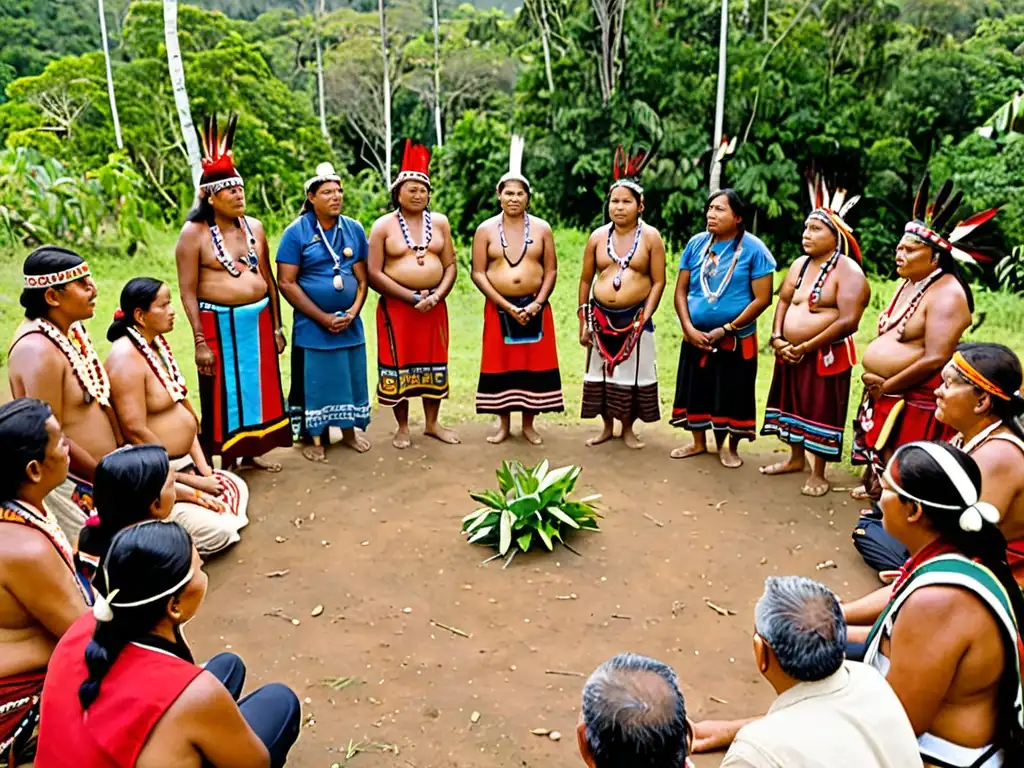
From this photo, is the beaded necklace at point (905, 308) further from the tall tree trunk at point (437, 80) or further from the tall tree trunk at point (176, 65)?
the tall tree trunk at point (437, 80)

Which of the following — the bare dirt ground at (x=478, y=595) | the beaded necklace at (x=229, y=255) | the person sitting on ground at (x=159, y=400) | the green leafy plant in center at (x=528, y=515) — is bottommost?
the bare dirt ground at (x=478, y=595)

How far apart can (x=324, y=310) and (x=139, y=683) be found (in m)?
3.91

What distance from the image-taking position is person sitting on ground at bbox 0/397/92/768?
2.54m

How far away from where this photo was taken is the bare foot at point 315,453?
5.77 metres

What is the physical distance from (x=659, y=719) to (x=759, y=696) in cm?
196

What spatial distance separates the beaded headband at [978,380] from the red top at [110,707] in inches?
116

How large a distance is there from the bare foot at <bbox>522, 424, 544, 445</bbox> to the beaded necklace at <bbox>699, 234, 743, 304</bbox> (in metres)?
1.60

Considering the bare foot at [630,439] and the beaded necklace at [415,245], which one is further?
the bare foot at [630,439]

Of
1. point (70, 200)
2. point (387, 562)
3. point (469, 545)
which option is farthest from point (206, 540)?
point (70, 200)

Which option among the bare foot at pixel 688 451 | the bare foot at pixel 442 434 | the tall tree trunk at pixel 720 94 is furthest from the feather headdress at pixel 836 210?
the tall tree trunk at pixel 720 94

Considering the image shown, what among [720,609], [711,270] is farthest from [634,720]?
[711,270]

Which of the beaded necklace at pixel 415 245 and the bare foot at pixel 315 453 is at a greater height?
the beaded necklace at pixel 415 245

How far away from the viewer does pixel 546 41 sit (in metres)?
16.4

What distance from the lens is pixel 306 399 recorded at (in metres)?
5.71
